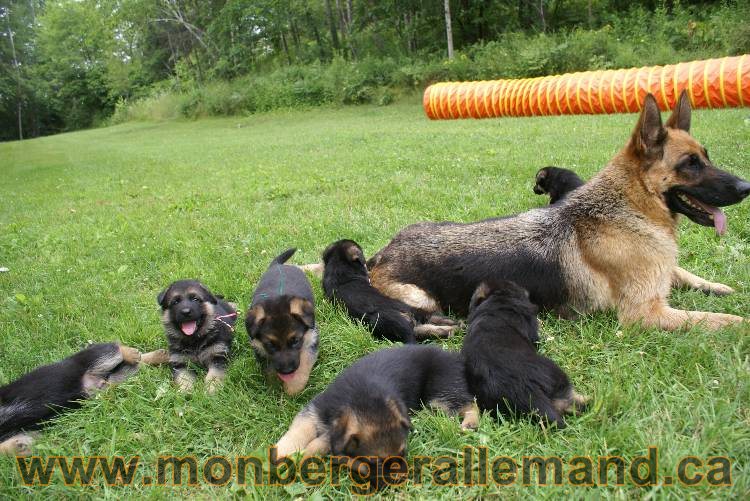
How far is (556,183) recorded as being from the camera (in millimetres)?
6820

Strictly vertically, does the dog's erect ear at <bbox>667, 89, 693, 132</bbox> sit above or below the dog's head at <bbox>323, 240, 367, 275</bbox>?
above

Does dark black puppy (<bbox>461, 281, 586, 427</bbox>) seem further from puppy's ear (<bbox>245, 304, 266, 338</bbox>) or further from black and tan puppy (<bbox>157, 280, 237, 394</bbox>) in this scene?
black and tan puppy (<bbox>157, 280, 237, 394</bbox>)

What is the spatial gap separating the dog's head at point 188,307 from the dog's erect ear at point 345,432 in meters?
1.79

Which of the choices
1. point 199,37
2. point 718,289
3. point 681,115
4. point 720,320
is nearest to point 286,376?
point 720,320

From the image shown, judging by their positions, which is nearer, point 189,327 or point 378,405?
point 378,405

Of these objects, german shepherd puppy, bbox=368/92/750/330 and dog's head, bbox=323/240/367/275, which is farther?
dog's head, bbox=323/240/367/275

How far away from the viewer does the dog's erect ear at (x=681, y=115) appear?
4184 mm

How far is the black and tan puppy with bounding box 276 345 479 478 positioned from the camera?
2.70 meters

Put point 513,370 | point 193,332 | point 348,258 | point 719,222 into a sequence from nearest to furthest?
point 513,370, point 719,222, point 193,332, point 348,258

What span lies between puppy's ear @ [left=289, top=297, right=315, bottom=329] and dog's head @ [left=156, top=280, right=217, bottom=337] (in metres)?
0.93

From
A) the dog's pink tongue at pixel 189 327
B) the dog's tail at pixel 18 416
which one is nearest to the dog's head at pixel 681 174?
the dog's pink tongue at pixel 189 327

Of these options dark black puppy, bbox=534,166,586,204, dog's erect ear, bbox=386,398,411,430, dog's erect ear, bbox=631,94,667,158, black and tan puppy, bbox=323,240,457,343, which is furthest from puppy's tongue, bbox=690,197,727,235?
dog's erect ear, bbox=386,398,411,430

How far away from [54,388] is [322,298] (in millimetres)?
2276

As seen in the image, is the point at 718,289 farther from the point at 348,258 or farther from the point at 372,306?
the point at 348,258
